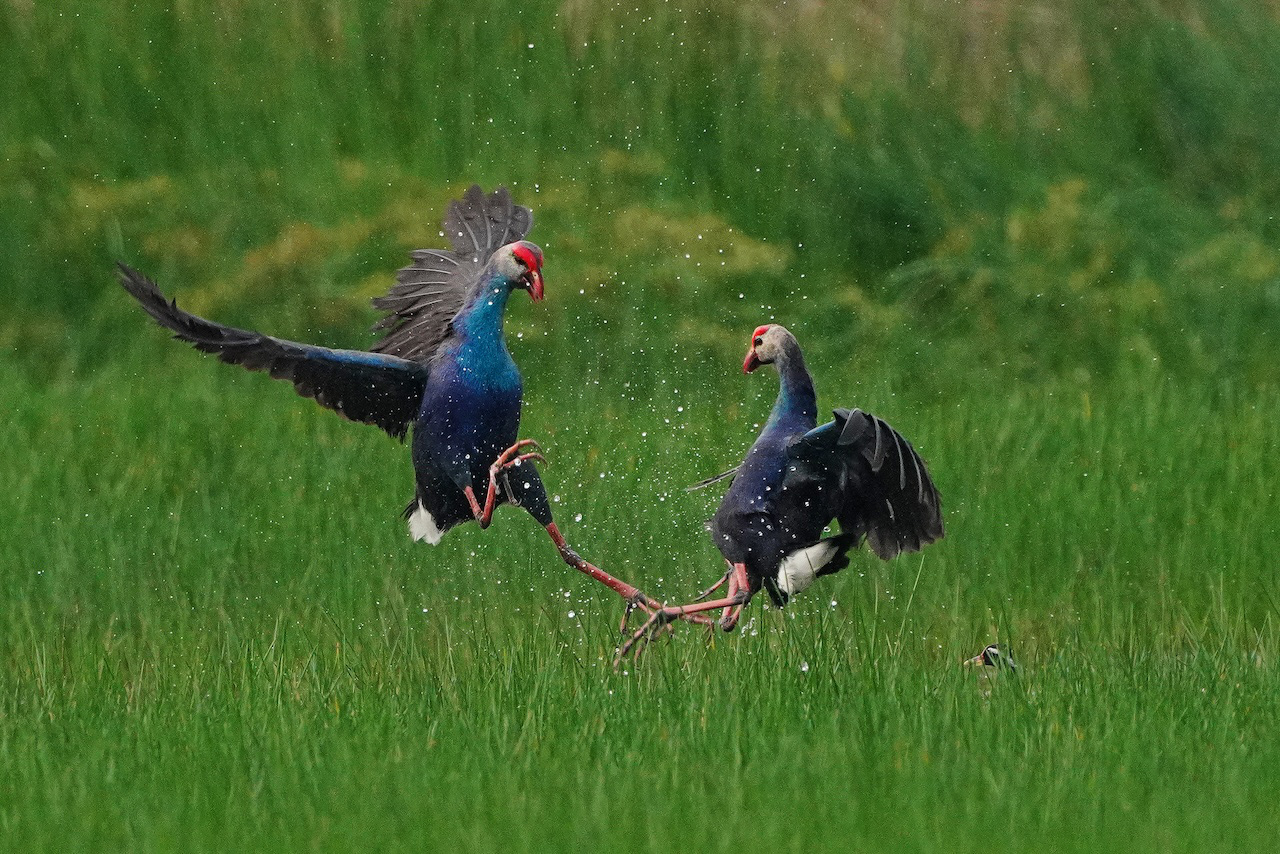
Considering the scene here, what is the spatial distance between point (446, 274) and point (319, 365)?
1063 mm

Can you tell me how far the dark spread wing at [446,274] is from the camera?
7.73 metres

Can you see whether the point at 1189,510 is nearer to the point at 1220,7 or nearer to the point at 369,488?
the point at 369,488

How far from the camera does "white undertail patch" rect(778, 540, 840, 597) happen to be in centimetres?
673

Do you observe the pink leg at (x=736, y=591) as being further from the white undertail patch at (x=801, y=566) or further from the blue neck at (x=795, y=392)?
the blue neck at (x=795, y=392)

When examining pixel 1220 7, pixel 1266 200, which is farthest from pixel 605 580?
pixel 1220 7

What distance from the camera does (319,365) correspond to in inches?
272

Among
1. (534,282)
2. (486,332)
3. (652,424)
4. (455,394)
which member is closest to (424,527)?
(455,394)

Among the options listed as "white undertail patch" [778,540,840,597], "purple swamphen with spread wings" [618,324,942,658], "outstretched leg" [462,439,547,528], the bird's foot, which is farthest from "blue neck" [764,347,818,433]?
"outstretched leg" [462,439,547,528]

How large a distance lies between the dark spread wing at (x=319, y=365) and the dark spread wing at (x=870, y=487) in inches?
54.7

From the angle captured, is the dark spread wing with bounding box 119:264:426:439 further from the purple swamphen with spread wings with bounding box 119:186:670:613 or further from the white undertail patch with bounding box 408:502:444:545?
the white undertail patch with bounding box 408:502:444:545

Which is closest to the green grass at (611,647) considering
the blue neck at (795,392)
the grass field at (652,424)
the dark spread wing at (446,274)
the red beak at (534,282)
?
the grass field at (652,424)

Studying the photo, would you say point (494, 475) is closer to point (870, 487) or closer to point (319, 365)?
point (319, 365)

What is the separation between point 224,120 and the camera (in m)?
12.6

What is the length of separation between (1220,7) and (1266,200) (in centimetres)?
162
